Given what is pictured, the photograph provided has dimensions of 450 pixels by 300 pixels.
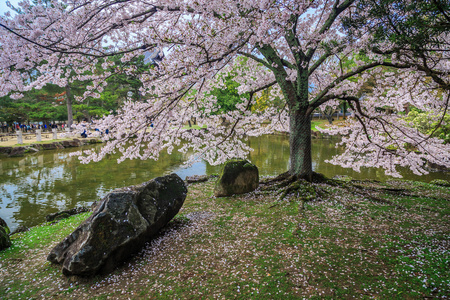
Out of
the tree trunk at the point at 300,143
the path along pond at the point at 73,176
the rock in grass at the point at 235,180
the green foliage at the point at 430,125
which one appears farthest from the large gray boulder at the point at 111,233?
the green foliage at the point at 430,125

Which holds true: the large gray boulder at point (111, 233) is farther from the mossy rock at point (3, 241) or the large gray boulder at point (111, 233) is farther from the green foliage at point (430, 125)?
the green foliage at point (430, 125)

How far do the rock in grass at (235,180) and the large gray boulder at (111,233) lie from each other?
129 inches

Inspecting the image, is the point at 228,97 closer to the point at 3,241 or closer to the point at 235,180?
the point at 235,180

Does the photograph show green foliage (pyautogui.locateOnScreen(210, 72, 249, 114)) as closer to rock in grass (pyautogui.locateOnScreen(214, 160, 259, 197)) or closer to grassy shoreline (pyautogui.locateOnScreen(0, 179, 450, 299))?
rock in grass (pyautogui.locateOnScreen(214, 160, 259, 197))

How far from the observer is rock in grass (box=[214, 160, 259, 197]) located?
26.3ft

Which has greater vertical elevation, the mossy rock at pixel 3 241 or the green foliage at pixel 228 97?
the green foliage at pixel 228 97

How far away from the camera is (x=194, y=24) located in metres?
4.49

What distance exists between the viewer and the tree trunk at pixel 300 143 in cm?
730

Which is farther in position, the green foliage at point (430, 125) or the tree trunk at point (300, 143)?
the green foliage at point (430, 125)

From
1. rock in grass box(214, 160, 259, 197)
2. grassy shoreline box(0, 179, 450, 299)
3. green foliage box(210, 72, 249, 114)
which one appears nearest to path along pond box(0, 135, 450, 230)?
rock in grass box(214, 160, 259, 197)

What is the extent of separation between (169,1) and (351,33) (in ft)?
12.8

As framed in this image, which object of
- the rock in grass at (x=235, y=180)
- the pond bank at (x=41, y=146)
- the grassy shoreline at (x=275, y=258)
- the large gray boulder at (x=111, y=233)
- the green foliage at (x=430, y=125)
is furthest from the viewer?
the pond bank at (x=41, y=146)

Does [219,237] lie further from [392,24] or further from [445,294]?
[392,24]

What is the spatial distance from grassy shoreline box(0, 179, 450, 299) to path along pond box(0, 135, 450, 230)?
379cm
